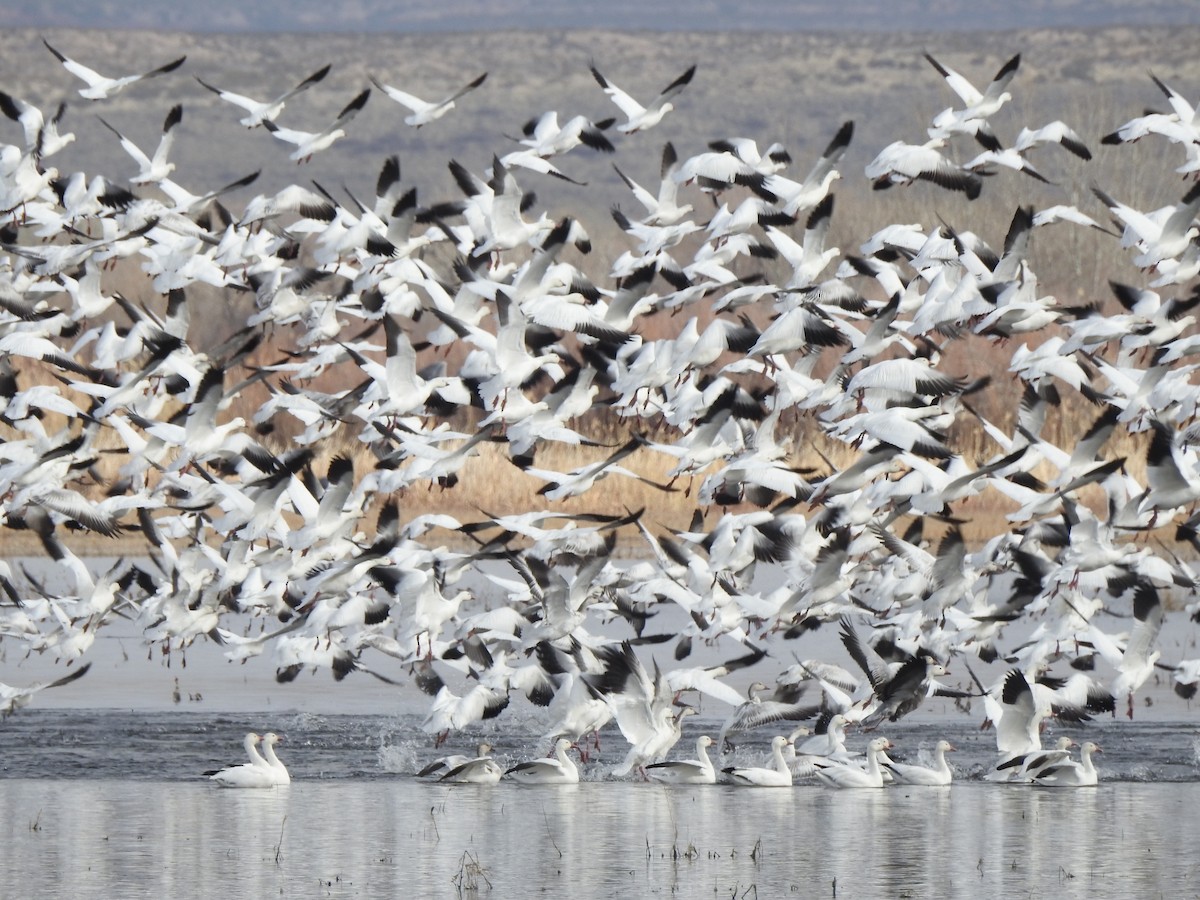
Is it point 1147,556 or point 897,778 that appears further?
point 1147,556

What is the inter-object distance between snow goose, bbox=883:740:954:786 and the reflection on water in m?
0.13

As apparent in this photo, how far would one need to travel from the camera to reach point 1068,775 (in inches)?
575

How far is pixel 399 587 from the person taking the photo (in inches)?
641

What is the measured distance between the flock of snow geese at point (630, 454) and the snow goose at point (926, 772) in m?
0.02

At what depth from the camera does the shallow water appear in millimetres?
11352

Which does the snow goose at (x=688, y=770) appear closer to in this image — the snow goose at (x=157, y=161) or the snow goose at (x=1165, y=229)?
the snow goose at (x=1165, y=229)

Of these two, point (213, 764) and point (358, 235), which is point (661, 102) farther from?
point (213, 764)

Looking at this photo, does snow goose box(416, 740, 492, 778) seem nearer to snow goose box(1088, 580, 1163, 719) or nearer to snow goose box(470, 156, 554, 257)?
snow goose box(1088, 580, 1163, 719)

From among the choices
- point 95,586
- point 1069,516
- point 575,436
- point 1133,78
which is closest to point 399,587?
point 575,436

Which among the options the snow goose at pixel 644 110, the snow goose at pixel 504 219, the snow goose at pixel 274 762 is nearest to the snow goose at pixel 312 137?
the snow goose at pixel 504 219

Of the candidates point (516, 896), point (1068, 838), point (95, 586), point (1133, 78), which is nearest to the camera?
point (516, 896)

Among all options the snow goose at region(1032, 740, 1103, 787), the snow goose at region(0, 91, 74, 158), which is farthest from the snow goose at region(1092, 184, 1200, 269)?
the snow goose at region(0, 91, 74, 158)

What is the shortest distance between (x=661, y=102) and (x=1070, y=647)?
581 centimetres

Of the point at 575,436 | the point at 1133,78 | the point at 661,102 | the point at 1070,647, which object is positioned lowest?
the point at 1070,647
